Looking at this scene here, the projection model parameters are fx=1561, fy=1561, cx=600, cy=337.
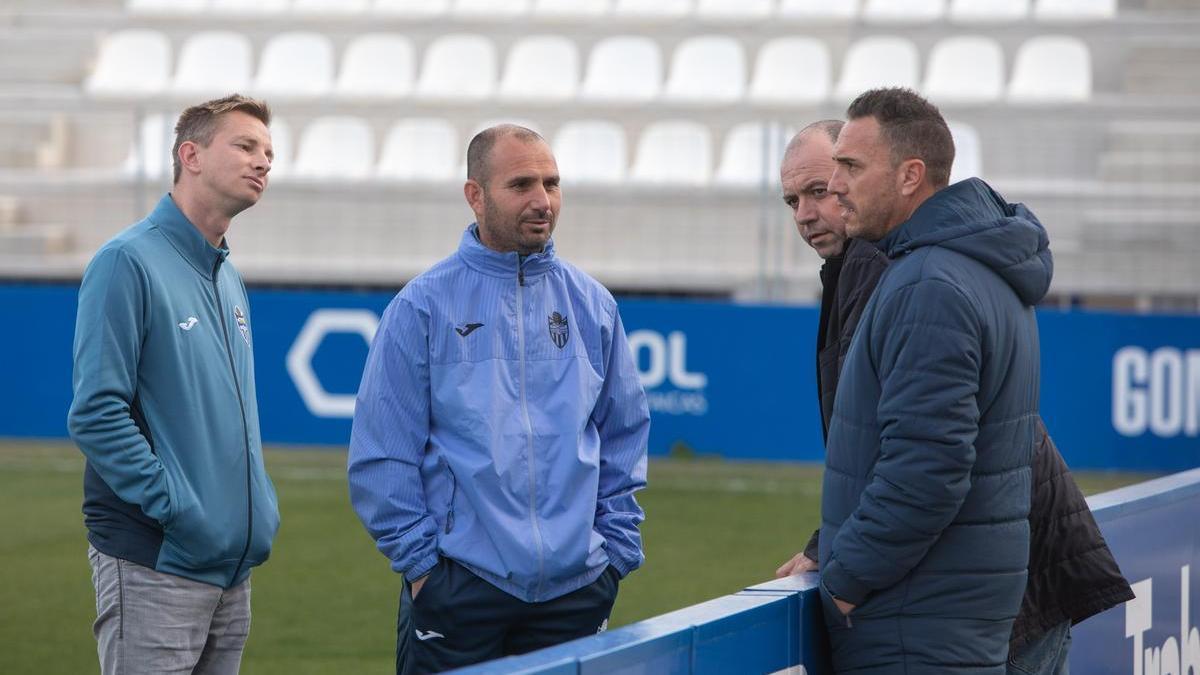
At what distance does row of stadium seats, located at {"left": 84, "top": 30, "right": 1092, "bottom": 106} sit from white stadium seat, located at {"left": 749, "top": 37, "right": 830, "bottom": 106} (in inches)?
0.4

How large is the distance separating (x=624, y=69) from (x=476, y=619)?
1280 cm

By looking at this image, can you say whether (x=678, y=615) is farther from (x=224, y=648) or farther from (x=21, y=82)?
(x=21, y=82)

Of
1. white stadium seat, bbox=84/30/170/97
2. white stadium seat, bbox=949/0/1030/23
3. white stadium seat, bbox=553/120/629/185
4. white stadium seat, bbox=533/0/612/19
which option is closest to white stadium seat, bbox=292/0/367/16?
white stadium seat, bbox=84/30/170/97

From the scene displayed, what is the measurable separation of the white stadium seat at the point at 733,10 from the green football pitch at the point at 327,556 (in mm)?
6161

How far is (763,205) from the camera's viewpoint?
12.3 meters

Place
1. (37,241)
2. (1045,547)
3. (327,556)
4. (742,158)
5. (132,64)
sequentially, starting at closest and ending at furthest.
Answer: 1. (1045,547)
2. (327,556)
3. (37,241)
4. (742,158)
5. (132,64)

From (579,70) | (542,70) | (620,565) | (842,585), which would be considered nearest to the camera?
(842,585)

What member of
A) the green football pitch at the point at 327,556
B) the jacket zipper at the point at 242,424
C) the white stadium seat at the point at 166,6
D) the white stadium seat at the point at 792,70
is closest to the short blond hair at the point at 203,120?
the jacket zipper at the point at 242,424

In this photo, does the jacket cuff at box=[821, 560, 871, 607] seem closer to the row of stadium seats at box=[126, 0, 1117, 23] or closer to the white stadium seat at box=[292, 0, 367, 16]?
the row of stadium seats at box=[126, 0, 1117, 23]

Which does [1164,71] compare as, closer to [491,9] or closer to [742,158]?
[742,158]

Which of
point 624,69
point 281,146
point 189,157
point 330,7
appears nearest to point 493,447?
point 189,157

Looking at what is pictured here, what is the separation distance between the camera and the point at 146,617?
3.55 m

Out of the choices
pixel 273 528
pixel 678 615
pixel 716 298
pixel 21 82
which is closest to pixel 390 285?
pixel 716 298

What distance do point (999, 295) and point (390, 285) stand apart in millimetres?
10607
